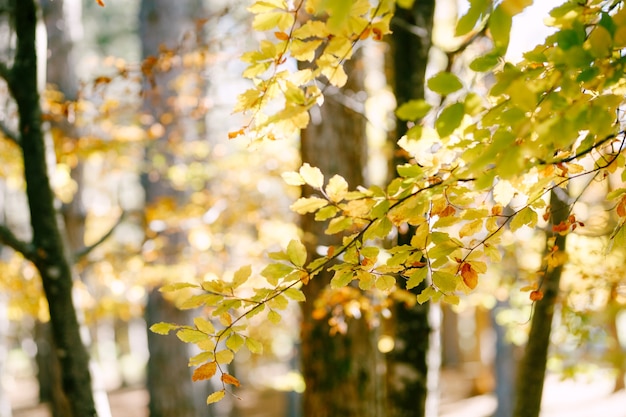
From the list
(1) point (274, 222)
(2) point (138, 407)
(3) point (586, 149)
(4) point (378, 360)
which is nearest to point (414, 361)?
(4) point (378, 360)

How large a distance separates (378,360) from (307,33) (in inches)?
108

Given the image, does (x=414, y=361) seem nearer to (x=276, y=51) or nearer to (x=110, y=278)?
(x=276, y=51)

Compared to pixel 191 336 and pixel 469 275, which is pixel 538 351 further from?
pixel 191 336

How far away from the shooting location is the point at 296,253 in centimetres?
123

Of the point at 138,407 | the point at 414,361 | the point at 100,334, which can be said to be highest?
the point at 100,334

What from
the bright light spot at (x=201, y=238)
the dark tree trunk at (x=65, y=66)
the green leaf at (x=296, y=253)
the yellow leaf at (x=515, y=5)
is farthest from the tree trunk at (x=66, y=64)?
the yellow leaf at (x=515, y=5)

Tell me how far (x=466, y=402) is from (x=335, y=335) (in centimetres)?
1043

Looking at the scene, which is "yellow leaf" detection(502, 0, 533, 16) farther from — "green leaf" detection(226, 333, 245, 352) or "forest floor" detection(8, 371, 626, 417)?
"forest floor" detection(8, 371, 626, 417)

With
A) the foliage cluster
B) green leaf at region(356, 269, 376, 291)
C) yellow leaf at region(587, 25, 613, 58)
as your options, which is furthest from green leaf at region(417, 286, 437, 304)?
yellow leaf at region(587, 25, 613, 58)

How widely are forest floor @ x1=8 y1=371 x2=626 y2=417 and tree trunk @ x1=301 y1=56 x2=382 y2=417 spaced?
6238 millimetres

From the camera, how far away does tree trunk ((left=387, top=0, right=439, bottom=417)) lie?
2510 mm

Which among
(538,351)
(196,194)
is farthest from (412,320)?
(196,194)

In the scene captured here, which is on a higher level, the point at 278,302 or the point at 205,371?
the point at 278,302

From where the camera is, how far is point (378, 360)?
11.1 ft
